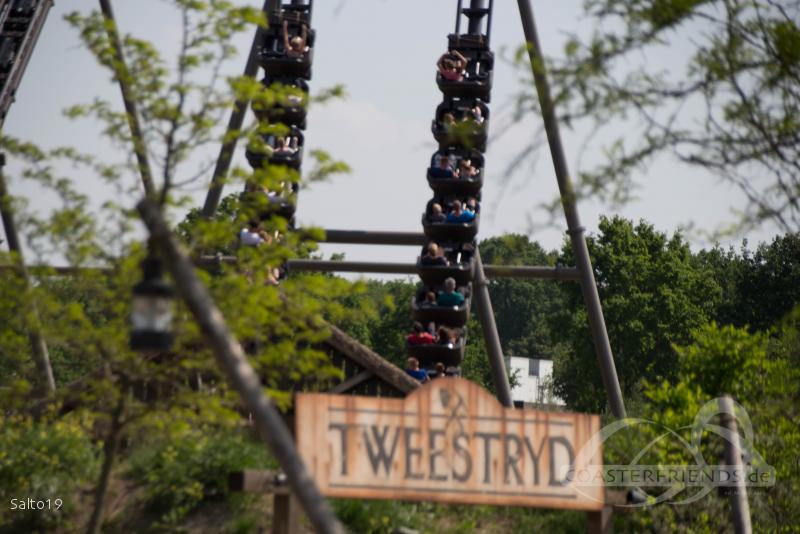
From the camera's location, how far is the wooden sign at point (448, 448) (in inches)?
394

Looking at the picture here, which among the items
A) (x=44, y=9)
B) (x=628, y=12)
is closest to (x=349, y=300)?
(x=44, y=9)

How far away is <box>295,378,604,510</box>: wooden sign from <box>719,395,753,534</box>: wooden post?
193 centimetres

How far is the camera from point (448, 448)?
1031 cm

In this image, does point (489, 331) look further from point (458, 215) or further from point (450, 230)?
point (458, 215)

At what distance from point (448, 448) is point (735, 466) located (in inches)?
139

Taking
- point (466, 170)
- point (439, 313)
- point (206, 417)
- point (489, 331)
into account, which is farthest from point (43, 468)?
point (489, 331)

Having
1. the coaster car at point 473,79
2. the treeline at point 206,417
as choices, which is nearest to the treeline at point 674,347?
the treeline at point 206,417

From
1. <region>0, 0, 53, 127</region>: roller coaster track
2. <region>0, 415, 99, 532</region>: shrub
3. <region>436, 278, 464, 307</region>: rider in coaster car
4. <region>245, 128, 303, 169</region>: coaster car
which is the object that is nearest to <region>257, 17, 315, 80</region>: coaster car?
<region>245, 128, 303, 169</region>: coaster car

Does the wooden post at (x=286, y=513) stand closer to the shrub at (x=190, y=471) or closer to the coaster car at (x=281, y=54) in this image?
the shrub at (x=190, y=471)

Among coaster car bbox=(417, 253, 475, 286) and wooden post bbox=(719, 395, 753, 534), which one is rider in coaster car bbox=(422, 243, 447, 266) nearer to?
coaster car bbox=(417, 253, 475, 286)

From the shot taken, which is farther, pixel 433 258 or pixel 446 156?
pixel 446 156

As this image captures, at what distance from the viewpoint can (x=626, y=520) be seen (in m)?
13.8

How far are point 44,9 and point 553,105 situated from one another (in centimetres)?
1329

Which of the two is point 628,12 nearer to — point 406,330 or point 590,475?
point 590,475
